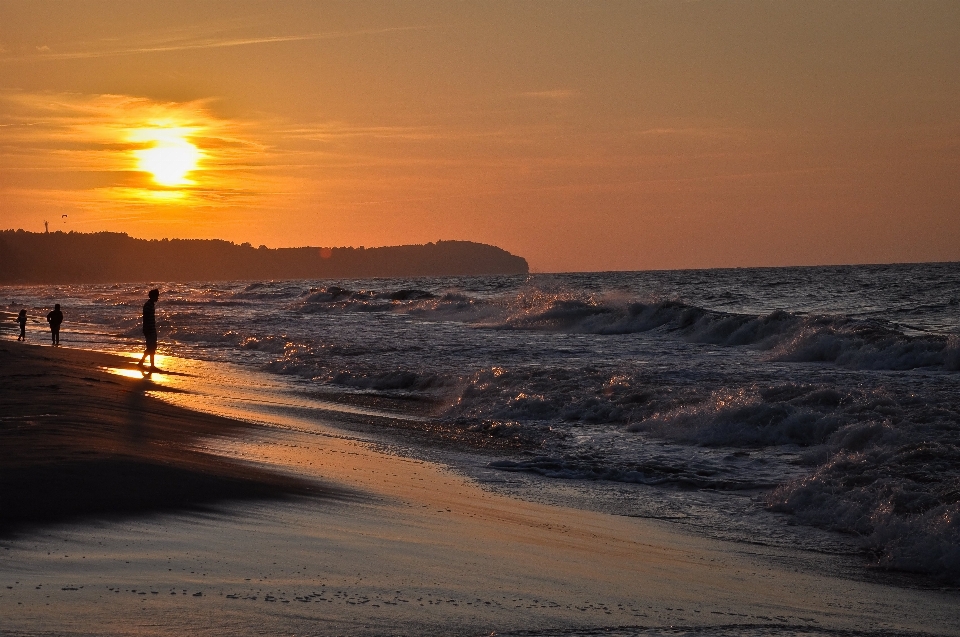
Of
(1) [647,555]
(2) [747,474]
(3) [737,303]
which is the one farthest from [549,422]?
(3) [737,303]

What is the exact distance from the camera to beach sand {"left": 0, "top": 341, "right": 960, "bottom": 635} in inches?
198

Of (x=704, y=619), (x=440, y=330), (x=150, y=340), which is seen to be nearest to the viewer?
(x=704, y=619)

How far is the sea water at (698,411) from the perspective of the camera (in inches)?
345

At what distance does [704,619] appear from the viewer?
5.54 meters

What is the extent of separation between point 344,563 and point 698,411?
8915mm

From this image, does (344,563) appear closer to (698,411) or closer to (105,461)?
(105,461)

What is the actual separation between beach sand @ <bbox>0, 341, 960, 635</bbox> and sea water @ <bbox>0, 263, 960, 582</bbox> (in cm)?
108

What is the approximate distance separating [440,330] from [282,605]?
34.3 metres

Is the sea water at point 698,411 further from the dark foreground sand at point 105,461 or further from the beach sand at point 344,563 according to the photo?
the dark foreground sand at point 105,461

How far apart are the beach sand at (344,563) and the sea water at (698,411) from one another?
3.55ft

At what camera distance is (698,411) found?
14.1 meters

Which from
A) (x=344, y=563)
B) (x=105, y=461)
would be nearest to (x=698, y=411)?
(x=105, y=461)

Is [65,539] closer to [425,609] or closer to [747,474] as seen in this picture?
[425,609]

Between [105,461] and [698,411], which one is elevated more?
[698,411]
